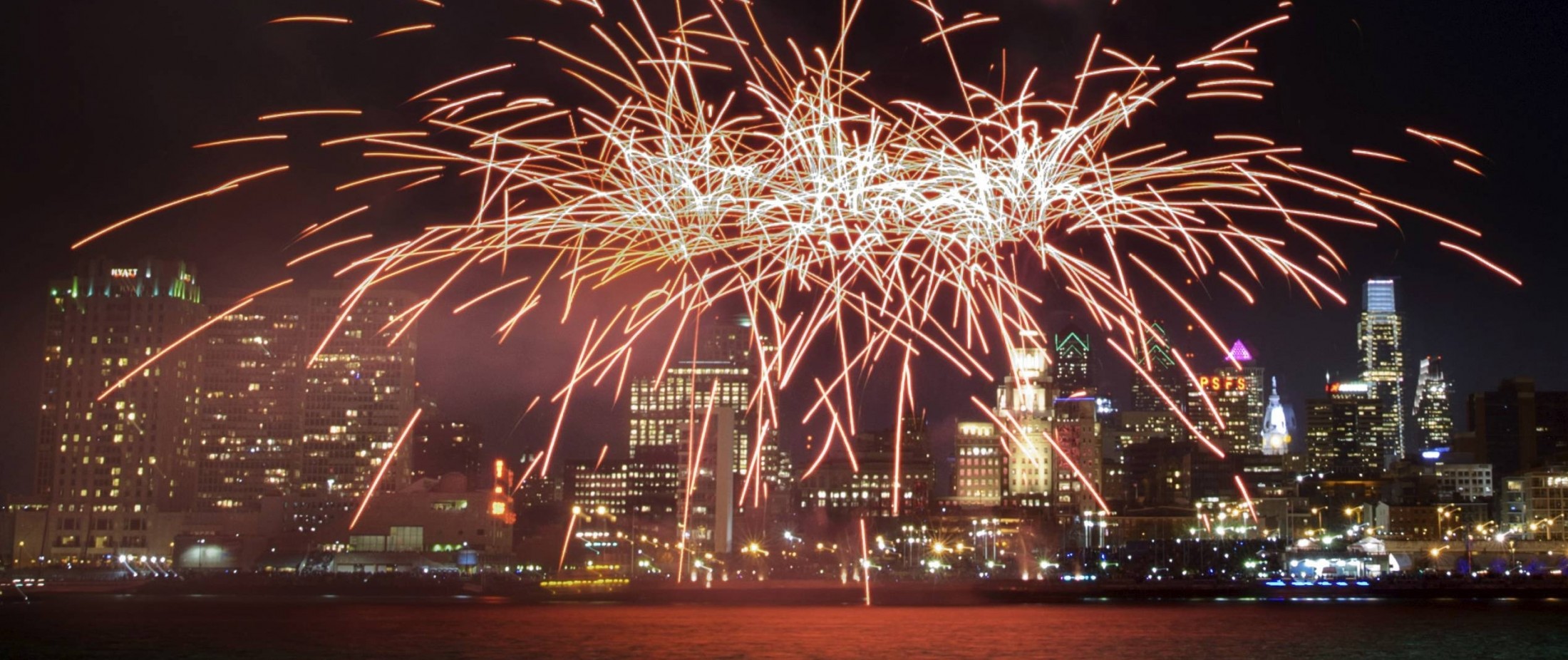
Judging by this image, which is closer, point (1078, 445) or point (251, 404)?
point (251, 404)

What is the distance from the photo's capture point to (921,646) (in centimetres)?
5303

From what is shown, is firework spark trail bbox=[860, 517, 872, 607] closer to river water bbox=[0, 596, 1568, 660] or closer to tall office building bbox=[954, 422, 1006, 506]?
river water bbox=[0, 596, 1568, 660]

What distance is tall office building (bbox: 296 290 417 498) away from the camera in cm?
→ 14400

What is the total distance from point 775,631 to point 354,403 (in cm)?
9468

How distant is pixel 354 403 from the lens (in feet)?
477

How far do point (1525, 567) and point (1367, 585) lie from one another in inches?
1506

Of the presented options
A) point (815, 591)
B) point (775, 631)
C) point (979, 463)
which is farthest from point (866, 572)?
point (979, 463)

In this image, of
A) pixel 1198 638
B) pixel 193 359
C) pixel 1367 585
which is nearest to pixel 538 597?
pixel 1198 638

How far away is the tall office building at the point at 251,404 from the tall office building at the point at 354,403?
6.19 ft

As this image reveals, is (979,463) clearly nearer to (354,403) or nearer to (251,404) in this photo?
(354,403)

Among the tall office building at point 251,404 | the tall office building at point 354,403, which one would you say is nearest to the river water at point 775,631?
the tall office building at point 354,403

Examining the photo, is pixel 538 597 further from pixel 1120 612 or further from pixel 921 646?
pixel 921 646

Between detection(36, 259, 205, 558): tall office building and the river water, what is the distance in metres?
42.2

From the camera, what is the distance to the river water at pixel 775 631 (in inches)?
2018
